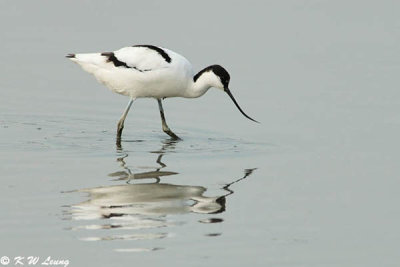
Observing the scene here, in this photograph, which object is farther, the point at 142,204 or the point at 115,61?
the point at 115,61

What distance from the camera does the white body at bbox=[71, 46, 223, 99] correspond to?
39.8 feet

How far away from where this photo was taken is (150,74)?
12094mm

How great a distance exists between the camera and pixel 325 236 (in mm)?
8406

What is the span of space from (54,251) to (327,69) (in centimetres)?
879

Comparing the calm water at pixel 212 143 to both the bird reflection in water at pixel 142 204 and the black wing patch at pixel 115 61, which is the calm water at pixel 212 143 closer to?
the bird reflection in water at pixel 142 204

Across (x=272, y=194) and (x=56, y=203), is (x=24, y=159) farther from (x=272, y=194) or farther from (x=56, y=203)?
(x=272, y=194)

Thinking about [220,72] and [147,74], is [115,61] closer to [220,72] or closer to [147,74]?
[147,74]

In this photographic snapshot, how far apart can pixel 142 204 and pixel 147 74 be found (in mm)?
3247
